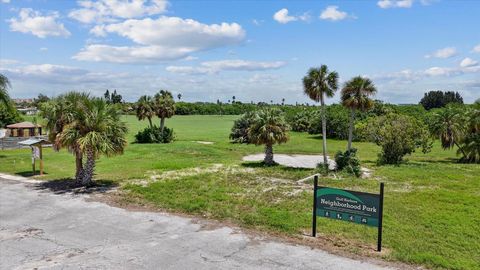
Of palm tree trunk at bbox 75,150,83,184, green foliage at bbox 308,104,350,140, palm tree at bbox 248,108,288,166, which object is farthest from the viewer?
green foliage at bbox 308,104,350,140

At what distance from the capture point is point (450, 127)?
35.0 meters

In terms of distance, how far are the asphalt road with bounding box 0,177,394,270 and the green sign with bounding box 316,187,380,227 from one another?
1267 millimetres

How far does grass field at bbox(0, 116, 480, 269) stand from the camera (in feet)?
34.9

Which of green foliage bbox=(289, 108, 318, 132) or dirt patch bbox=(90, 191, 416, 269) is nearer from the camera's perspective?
dirt patch bbox=(90, 191, 416, 269)

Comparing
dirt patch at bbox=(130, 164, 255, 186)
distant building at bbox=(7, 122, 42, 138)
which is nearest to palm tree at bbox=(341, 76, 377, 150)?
dirt patch at bbox=(130, 164, 255, 186)

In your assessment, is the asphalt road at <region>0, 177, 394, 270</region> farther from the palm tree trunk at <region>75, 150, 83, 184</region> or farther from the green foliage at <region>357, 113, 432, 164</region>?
the green foliage at <region>357, 113, 432, 164</region>

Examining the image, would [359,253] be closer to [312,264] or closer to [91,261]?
[312,264]

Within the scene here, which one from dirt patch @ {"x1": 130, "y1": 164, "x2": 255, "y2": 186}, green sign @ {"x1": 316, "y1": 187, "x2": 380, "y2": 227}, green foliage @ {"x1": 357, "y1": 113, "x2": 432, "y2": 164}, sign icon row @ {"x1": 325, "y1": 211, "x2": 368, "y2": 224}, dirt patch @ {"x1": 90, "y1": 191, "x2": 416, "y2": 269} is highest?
green foliage @ {"x1": 357, "y1": 113, "x2": 432, "y2": 164}

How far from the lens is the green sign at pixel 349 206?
1034cm

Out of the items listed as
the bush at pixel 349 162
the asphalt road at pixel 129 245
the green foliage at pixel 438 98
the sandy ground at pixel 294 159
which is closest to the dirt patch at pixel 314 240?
the asphalt road at pixel 129 245

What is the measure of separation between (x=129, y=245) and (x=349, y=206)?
19.4ft

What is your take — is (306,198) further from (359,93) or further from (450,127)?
(450,127)

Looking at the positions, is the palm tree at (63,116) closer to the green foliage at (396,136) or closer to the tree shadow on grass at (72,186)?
the tree shadow on grass at (72,186)

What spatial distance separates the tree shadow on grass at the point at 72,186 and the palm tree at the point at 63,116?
0.98 m
